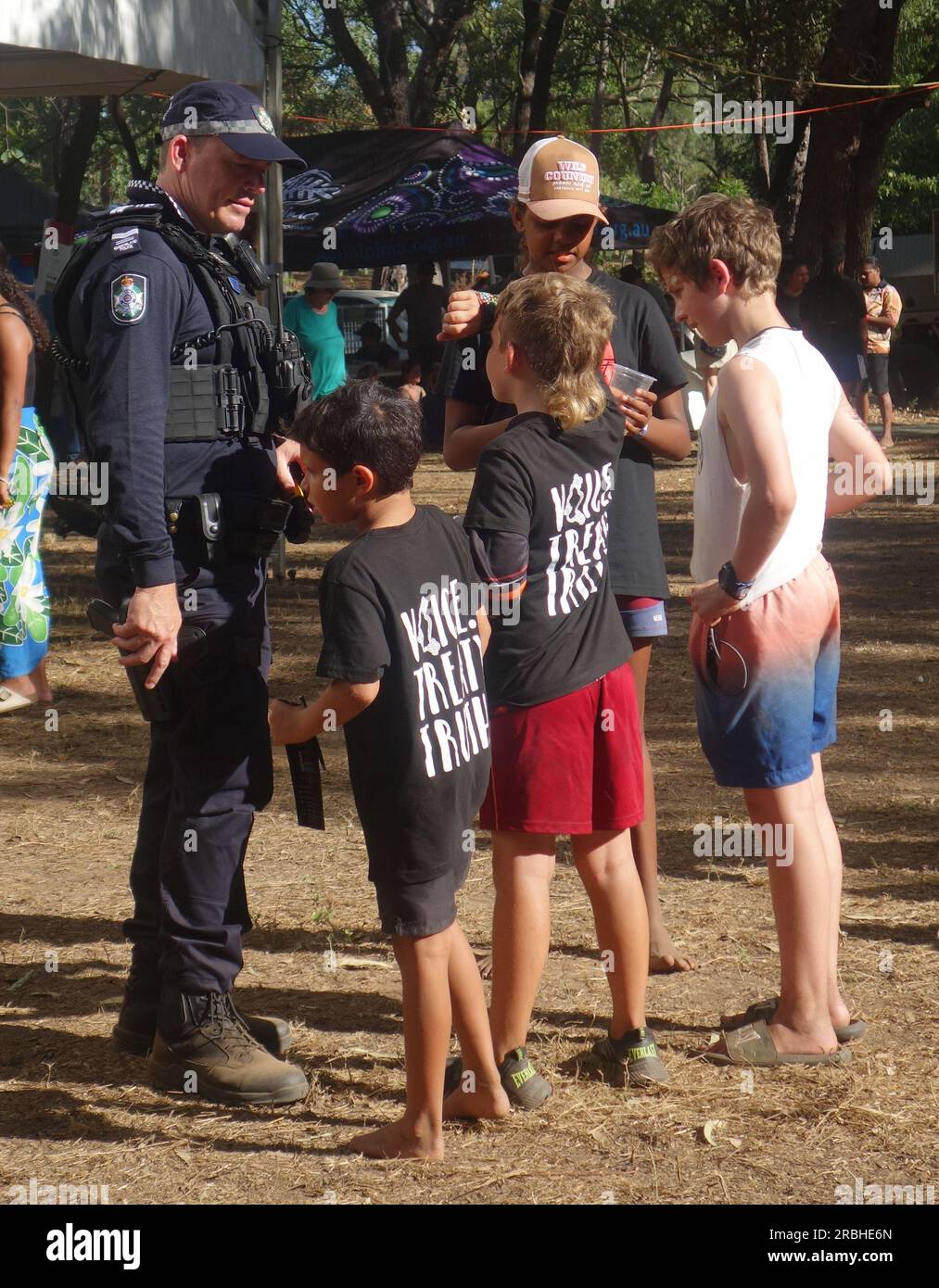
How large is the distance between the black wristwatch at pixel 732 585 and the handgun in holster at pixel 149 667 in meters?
1.19

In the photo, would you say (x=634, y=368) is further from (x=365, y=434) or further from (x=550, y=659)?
(x=365, y=434)

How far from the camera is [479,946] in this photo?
4566mm

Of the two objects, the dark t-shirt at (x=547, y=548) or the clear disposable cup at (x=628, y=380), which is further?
the clear disposable cup at (x=628, y=380)

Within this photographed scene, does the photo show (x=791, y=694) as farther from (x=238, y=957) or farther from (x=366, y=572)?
(x=238, y=957)

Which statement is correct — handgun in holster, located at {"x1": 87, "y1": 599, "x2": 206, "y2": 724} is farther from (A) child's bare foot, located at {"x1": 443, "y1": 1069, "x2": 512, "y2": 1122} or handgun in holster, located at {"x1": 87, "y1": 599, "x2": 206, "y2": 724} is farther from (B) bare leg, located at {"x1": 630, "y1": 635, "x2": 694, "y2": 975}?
(B) bare leg, located at {"x1": 630, "y1": 635, "x2": 694, "y2": 975}

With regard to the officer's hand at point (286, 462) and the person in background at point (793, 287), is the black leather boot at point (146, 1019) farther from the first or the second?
the person in background at point (793, 287)

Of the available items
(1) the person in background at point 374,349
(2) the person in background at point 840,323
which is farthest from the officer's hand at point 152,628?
(1) the person in background at point 374,349

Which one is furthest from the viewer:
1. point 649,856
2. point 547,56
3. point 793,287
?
point 547,56

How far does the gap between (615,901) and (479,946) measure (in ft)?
3.78

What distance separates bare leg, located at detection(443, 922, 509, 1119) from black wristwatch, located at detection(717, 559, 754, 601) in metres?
0.97

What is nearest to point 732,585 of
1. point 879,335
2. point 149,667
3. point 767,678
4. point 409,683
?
point 767,678

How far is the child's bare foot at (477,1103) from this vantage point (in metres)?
3.37

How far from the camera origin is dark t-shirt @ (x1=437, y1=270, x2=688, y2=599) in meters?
3.93

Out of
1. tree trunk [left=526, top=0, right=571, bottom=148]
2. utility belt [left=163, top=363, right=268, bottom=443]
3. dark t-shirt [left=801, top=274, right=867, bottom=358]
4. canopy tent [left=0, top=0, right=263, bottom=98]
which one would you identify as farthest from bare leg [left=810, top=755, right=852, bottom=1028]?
tree trunk [left=526, top=0, right=571, bottom=148]
